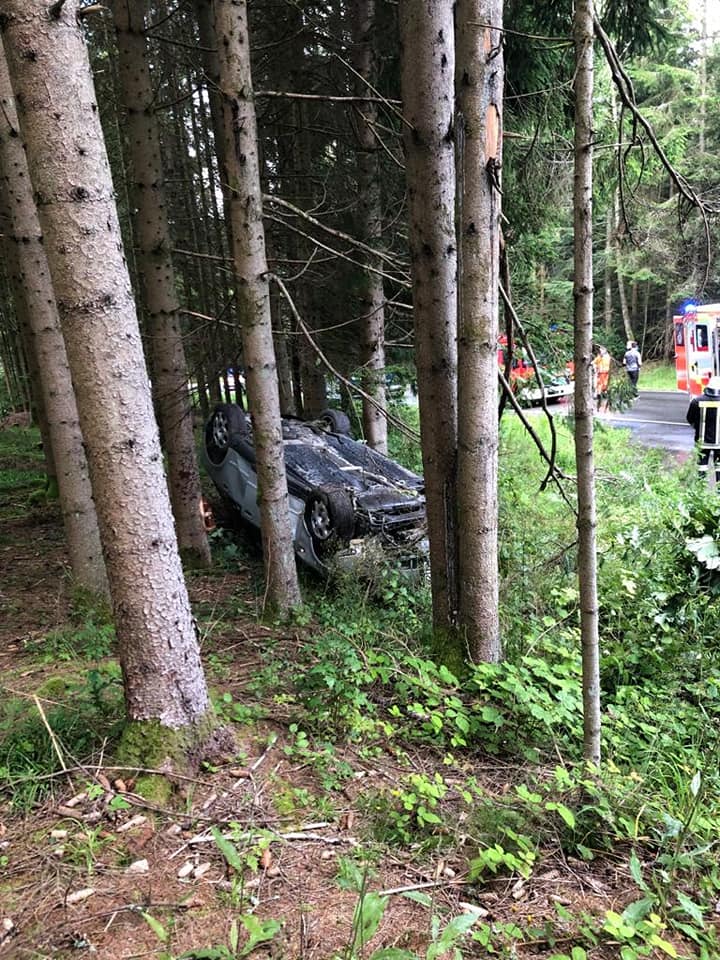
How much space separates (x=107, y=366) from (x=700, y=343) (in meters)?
15.8

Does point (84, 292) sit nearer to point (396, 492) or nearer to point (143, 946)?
point (143, 946)

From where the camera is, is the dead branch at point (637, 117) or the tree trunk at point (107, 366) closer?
the tree trunk at point (107, 366)

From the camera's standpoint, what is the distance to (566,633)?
15.5ft

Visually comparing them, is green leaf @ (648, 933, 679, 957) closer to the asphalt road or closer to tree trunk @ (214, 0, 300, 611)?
tree trunk @ (214, 0, 300, 611)

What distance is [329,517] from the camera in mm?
6180

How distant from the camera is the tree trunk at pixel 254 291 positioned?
484cm

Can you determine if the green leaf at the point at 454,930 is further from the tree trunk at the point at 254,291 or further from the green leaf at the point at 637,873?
the tree trunk at the point at 254,291

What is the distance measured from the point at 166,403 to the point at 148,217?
187cm

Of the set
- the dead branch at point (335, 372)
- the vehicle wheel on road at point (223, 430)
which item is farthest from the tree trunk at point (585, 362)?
the vehicle wheel on road at point (223, 430)

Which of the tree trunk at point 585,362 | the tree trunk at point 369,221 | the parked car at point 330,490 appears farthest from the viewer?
the tree trunk at point 369,221

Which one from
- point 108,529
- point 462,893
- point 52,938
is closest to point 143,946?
point 52,938

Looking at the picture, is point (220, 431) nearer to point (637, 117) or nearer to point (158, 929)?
point (637, 117)

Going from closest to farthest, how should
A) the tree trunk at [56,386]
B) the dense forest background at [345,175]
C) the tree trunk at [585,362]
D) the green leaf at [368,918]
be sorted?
1. the green leaf at [368,918]
2. the tree trunk at [585,362]
3. the dense forest background at [345,175]
4. the tree trunk at [56,386]

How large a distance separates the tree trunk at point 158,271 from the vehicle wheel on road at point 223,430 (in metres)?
1.14
